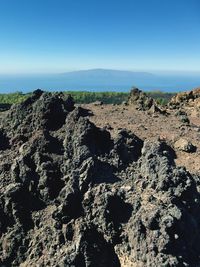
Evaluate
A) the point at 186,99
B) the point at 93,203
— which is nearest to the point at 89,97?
the point at 186,99

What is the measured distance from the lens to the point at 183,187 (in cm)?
1630

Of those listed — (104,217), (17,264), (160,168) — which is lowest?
(17,264)

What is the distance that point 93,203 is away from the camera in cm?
1576

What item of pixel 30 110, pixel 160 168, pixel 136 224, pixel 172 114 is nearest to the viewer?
pixel 136 224

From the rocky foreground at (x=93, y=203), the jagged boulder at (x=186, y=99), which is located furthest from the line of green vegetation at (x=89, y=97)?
the rocky foreground at (x=93, y=203)

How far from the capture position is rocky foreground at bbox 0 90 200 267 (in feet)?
47.0

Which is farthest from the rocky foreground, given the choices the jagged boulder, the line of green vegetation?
the line of green vegetation

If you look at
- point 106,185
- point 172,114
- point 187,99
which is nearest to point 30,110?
point 106,185

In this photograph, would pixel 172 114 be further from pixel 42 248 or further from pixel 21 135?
pixel 42 248

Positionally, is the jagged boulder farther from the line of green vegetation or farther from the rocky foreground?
the line of green vegetation

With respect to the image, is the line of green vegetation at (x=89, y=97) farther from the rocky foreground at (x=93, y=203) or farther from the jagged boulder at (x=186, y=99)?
the rocky foreground at (x=93, y=203)

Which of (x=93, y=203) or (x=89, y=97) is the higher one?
(x=93, y=203)

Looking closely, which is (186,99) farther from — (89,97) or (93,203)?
(89,97)

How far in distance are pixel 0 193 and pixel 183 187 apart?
7.91 m
